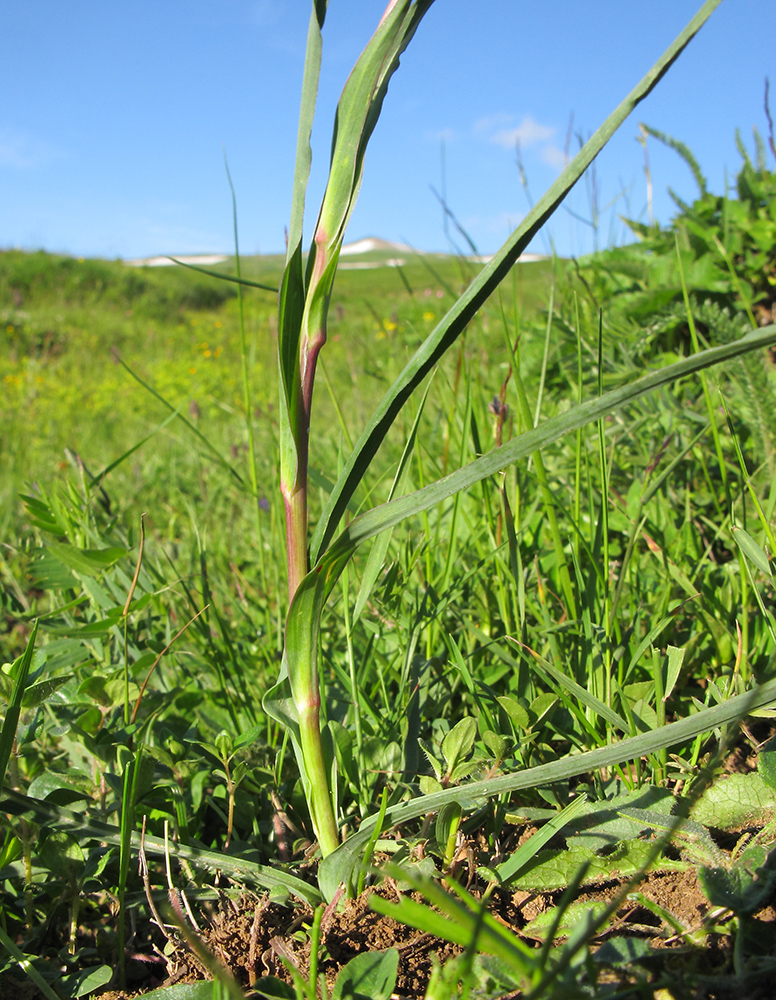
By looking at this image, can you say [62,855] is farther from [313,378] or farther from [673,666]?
[673,666]

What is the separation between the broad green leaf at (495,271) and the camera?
48 cm

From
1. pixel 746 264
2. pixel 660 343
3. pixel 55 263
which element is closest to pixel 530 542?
pixel 660 343

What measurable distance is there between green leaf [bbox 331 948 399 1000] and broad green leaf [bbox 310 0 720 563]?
381 mm

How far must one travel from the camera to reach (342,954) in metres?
0.64

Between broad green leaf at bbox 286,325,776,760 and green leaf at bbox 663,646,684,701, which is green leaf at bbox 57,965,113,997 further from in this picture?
green leaf at bbox 663,646,684,701

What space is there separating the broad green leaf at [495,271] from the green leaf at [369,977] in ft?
1.25

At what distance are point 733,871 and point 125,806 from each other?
565 mm

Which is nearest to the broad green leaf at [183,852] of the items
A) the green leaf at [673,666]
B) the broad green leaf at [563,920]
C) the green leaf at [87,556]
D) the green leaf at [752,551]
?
the broad green leaf at [563,920]

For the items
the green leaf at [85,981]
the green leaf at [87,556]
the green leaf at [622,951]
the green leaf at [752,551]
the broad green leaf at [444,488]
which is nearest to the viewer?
the broad green leaf at [444,488]

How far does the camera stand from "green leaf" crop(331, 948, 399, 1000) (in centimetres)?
56

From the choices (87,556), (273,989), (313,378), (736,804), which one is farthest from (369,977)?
(87,556)

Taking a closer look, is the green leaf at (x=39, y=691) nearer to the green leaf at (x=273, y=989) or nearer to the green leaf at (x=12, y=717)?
the green leaf at (x=12, y=717)

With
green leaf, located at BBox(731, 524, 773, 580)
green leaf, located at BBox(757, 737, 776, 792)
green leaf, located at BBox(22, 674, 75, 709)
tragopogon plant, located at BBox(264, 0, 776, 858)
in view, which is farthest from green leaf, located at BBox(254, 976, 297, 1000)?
green leaf, located at BBox(731, 524, 773, 580)

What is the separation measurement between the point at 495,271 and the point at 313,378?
19 cm
